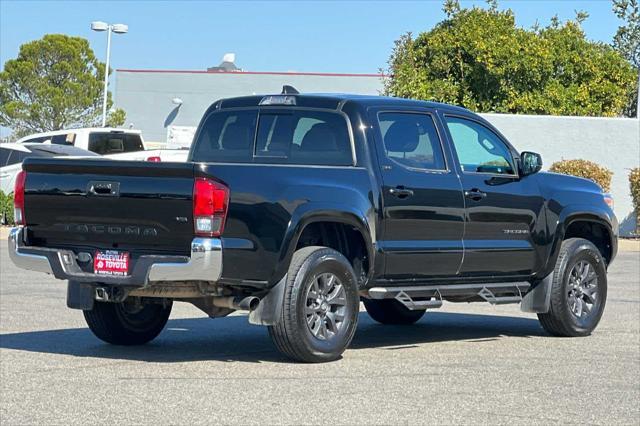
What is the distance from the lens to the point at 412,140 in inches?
437

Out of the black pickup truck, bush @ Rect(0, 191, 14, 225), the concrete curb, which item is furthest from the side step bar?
bush @ Rect(0, 191, 14, 225)

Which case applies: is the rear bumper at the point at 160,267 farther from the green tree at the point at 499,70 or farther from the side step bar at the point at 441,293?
the green tree at the point at 499,70

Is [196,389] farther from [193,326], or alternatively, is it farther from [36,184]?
[193,326]

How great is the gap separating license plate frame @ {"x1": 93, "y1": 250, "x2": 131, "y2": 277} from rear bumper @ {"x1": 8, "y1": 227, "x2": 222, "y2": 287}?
32mm

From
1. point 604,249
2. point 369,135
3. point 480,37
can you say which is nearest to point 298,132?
point 369,135

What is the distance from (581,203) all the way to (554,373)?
9.47 feet

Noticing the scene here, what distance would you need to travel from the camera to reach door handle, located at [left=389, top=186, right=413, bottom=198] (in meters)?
10.6

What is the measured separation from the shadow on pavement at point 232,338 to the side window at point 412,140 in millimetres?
1576

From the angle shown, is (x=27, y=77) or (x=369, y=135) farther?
(x=27, y=77)

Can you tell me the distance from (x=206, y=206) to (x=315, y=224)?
1.24 m

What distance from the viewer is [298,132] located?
10891 millimetres

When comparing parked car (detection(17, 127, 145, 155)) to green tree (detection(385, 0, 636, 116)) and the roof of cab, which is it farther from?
the roof of cab

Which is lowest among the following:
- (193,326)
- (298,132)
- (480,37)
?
(193,326)

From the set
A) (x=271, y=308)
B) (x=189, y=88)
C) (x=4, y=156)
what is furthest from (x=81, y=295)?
(x=189, y=88)
